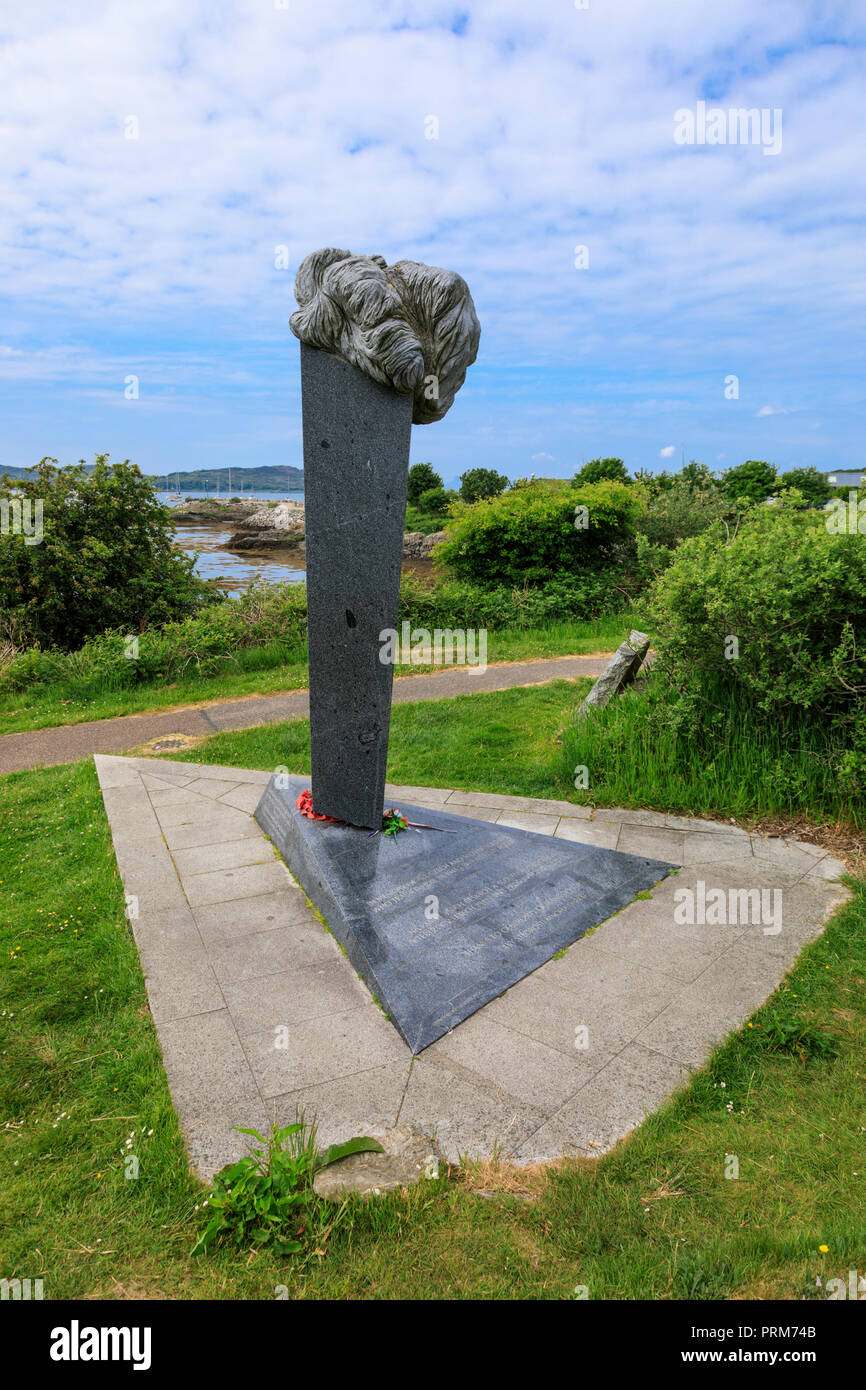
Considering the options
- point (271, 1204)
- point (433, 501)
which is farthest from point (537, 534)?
point (433, 501)

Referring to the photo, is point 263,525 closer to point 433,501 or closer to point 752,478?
point 433,501

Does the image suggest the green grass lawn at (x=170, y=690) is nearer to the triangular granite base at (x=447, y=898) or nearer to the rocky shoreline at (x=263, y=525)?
the rocky shoreline at (x=263, y=525)

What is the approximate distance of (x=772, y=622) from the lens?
5.18 metres

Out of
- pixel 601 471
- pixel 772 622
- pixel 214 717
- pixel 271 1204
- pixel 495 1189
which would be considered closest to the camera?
pixel 271 1204

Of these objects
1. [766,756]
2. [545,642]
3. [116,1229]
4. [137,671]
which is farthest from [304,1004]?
[545,642]

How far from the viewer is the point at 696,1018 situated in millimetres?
3213

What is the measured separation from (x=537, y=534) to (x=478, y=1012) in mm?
12027

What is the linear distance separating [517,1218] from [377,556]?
2.93m

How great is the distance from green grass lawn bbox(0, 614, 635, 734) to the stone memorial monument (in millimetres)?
5382

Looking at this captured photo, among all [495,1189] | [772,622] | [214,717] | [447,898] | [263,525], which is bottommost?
[495,1189]

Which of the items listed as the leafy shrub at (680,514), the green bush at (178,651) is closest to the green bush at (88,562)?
the green bush at (178,651)

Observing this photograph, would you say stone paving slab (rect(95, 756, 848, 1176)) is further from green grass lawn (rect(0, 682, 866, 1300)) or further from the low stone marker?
the low stone marker

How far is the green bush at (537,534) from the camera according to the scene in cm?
1422

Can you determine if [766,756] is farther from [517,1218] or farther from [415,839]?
[517,1218]
